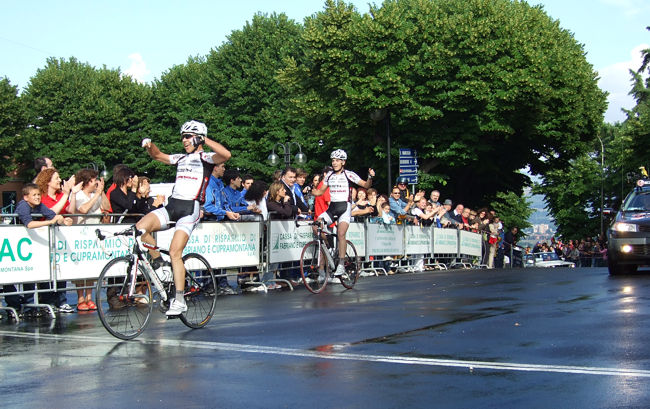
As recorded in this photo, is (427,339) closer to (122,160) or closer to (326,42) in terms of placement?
(326,42)

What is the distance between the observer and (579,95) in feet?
148

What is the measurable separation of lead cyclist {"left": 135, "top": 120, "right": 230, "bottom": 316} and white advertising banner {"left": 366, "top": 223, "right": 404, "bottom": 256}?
468 inches

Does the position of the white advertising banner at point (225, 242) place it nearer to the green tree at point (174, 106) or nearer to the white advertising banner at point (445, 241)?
the white advertising banner at point (445, 241)

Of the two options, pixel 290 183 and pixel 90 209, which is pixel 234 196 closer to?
pixel 290 183

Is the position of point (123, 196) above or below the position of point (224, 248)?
above

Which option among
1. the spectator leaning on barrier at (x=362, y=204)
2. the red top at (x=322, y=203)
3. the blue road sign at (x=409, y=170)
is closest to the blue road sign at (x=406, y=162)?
the blue road sign at (x=409, y=170)

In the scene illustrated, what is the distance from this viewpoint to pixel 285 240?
1727 cm

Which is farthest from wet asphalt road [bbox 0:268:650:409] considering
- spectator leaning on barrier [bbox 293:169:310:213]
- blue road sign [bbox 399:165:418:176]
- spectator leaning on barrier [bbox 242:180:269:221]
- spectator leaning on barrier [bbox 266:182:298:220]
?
blue road sign [bbox 399:165:418:176]

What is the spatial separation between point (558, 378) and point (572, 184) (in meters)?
79.0

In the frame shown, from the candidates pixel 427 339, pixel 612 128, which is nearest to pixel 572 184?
pixel 612 128

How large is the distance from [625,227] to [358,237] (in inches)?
Result: 226

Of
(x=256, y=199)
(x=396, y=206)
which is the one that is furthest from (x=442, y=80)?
(x=256, y=199)

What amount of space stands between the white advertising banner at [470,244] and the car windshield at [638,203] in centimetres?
960

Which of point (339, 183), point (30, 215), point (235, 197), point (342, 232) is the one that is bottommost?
point (342, 232)
